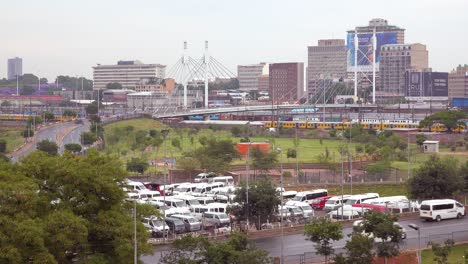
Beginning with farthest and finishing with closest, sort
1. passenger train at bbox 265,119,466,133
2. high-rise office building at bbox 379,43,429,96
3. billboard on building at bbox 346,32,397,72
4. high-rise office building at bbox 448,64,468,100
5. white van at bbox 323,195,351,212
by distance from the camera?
1. billboard on building at bbox 346,32,397,72
2. high-rise office building at bbox 379,43,429,96
3. high-rise office building at bbox 448,64,468,100
4. passenger train at bbox 265,119,466,133
5. white van at bbox 323,195,351,212

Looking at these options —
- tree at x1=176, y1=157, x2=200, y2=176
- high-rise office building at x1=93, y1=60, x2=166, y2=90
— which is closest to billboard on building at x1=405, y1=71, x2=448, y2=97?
high-rise office building at x1=93, y1=60, x2=166, y2=90

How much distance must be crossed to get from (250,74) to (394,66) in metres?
24.1

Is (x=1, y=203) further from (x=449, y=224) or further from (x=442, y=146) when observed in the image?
(x=442, y=146)

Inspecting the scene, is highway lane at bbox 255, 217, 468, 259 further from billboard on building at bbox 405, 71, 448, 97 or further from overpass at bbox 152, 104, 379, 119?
billboard on building at bbox 405, 71, 448, 97

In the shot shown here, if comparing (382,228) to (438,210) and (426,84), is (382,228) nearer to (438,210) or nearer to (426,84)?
(438,210)

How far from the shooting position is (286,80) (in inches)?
3499

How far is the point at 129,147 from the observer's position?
3244 cm

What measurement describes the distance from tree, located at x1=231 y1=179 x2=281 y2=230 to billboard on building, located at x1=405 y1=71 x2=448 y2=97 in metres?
71.5

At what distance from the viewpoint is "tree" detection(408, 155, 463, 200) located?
16531 millimetres

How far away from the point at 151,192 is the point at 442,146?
63.1ft

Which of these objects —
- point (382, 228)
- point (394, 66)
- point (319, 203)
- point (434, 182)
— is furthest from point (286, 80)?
point (382, 228)

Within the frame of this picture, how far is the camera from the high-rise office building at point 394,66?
289 ft

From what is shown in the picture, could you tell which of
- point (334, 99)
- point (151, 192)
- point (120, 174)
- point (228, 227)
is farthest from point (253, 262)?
point (334, 99)

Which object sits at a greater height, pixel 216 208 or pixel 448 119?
pixel 448 119
